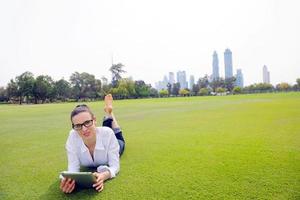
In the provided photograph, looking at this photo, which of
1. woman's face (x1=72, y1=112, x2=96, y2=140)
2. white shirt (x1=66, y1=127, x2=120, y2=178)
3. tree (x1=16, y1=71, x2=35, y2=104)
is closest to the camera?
woman's face (x1=72, y1=112, x2=96, y2=140)

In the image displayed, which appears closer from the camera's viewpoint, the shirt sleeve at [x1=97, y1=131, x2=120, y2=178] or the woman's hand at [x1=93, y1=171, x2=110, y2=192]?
the woman's hand at [x1=93, y1=171, x2=110, y2=192]

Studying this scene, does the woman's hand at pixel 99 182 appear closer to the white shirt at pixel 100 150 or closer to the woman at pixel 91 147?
the woman at pixel 91 147

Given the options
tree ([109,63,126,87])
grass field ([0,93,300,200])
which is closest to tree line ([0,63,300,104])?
tree ([109,63,126,87])

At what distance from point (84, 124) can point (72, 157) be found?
489 millimetres

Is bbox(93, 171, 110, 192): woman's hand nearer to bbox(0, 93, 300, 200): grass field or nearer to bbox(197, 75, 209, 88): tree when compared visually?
bbox(0, 93, 300, 200): grass field

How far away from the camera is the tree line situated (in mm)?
78000

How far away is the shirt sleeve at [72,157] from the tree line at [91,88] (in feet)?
249

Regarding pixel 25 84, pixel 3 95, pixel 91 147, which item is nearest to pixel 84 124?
pixel 91 147

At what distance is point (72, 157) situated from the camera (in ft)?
12.1

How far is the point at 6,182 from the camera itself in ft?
13.0

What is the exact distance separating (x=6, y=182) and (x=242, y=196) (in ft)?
10.1

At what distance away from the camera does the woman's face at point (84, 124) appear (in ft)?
11.5

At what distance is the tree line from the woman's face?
75986 millimetres

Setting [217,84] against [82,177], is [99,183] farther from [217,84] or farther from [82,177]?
[217,84]
